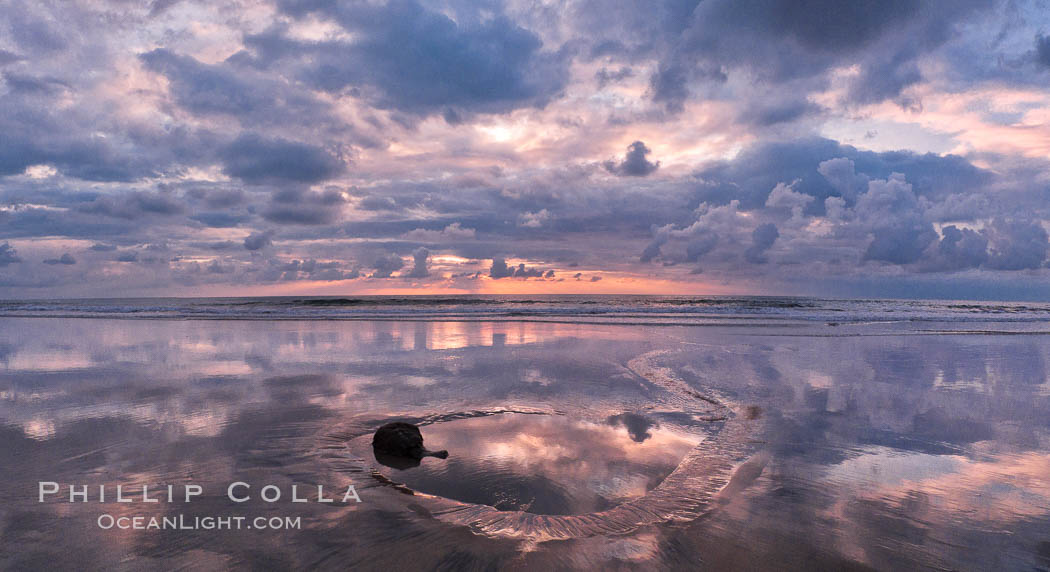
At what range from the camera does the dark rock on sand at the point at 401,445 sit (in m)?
5.75

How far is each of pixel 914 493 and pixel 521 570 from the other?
13.5 ft

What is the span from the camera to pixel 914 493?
489 cm

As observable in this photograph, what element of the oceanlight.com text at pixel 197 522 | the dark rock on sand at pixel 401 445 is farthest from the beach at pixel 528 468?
the dark rock on sand at pixel 401 445

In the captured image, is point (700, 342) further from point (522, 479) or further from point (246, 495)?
point (246, 495)

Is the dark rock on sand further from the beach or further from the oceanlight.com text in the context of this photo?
Result: the oceanlight.com text

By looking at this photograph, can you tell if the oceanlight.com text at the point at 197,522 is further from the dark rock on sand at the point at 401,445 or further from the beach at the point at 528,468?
the dark rock on sand at the point at 401,445

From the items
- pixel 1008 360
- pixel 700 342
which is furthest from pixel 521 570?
pixel 1008 360

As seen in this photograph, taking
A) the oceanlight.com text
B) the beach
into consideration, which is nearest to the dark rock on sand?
the beach

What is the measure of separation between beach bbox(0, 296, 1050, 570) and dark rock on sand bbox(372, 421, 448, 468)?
0.54 ft

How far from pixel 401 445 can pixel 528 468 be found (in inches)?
60.8

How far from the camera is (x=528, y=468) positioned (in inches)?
212

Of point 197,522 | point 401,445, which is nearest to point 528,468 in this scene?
point 401,445

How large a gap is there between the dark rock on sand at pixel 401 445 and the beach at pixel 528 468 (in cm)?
17

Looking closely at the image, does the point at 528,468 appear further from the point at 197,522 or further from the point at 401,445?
the point at 197,522
